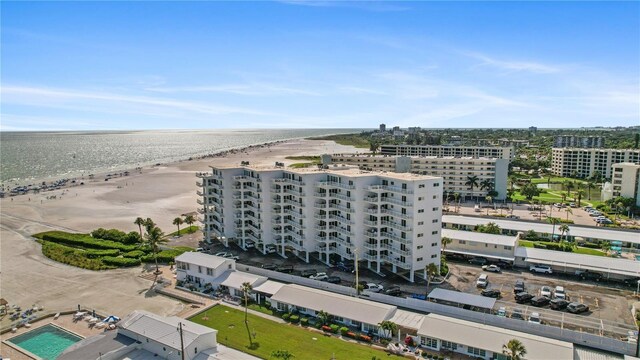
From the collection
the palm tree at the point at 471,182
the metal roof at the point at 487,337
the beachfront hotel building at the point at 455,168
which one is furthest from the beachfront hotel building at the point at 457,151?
the metal roof at the point at 487,337

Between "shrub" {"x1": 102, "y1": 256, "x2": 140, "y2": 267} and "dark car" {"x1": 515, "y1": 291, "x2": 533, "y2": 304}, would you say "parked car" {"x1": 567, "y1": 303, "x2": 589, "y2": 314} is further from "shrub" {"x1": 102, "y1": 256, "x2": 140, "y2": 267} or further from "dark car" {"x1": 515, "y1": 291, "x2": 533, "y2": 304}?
"shrub" {"x1": 102, "y1": 256, "x2": 140, "y2": 267}

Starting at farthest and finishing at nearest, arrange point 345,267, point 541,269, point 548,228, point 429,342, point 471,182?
point 471,182 < point 548,228 < point 345,267 < point 541,269 < point 429,342

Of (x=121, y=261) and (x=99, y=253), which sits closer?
(x=121, y=261)

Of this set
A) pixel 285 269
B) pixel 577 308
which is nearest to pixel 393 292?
pixel 285 269

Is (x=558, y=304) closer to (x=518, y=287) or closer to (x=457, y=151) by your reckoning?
(x=518, y=287)

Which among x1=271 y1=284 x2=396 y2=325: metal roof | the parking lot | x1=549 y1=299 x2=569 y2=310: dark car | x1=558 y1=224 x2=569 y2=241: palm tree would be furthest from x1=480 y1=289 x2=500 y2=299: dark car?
x1=558 y1=224 x2=569 y2=241: palm tree

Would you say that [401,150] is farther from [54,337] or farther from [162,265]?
[54,337]

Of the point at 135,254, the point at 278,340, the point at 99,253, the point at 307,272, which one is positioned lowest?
the point at 278,340

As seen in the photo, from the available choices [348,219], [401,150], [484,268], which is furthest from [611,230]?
[401,150]
